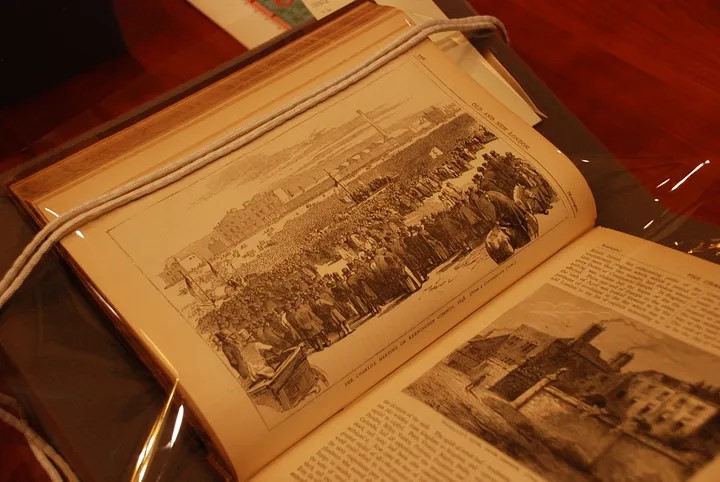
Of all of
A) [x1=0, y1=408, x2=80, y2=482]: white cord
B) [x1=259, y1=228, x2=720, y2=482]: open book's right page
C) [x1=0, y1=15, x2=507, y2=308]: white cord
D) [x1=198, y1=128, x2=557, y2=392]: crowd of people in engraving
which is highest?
[x1=0, y1=15, x2=507, y2=308]: white cord

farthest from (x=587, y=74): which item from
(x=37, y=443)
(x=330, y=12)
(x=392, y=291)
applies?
(x=37, y=443)

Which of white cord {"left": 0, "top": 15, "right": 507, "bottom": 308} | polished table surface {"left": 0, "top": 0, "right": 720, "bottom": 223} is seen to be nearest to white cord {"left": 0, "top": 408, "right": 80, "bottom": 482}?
white cord {"left": 0, "top": 15, "right": 507, "bottom": 308}

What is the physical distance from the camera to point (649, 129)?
1.96 feet

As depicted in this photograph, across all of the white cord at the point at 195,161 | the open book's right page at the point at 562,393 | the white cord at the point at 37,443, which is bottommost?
the open book's right page at the point at 562,393

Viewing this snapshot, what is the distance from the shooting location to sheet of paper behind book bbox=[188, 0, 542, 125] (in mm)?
574

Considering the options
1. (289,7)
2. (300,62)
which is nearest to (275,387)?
(300,62)

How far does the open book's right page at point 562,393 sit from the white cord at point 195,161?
0.19m

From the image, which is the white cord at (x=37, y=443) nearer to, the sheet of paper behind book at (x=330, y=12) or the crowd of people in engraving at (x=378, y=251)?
the crowd of people in engraving at (x=378, y=251)

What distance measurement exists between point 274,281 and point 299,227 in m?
0.04

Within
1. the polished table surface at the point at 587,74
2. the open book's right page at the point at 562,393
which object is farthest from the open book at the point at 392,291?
the polished table surface at the point at 587,74

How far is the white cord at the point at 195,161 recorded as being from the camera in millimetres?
415

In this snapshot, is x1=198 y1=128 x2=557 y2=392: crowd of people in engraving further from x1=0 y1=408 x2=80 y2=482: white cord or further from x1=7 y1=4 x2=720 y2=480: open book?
x1=0 y1=408 x2=80 y2=482: white cord

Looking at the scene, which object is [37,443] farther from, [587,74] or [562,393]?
[587,74]

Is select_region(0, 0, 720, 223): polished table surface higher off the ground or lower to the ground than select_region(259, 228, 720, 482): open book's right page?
higher
